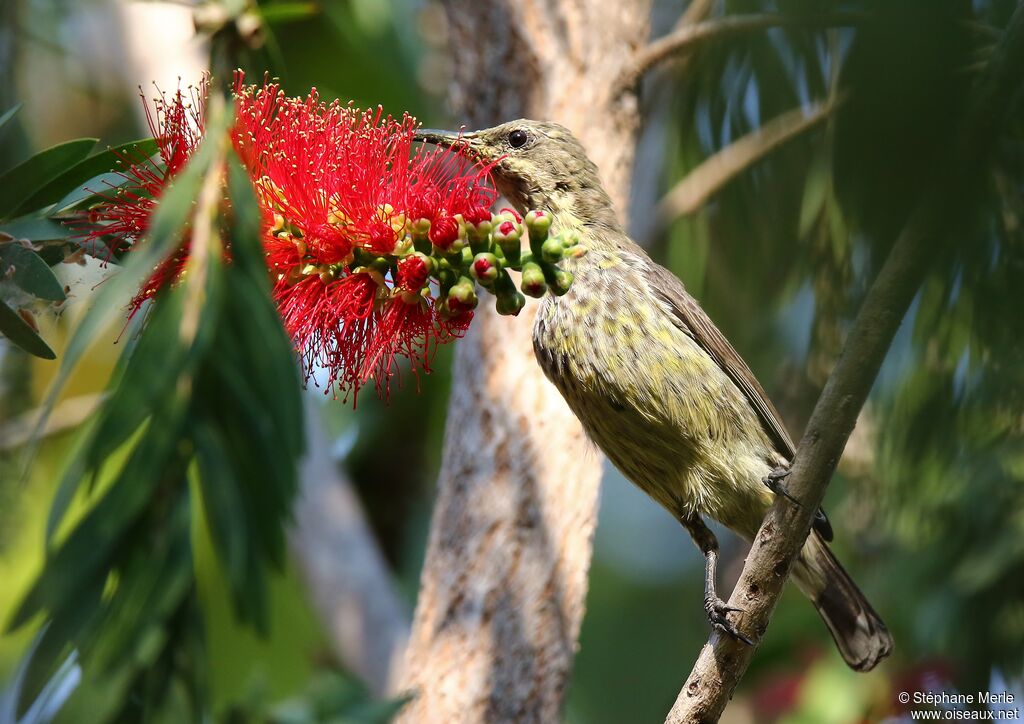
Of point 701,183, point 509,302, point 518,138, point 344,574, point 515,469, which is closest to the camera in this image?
point 509,302

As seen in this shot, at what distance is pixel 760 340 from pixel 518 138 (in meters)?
1.82

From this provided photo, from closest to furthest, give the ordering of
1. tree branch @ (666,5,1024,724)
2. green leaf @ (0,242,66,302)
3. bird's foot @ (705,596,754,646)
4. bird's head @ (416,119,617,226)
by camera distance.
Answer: tree branch @ (666,5,1024,724) → green leaf @ (0,242,66,302) → bird's foot @ (705,596,754,646) → bird's head @ (416,119,617,226)

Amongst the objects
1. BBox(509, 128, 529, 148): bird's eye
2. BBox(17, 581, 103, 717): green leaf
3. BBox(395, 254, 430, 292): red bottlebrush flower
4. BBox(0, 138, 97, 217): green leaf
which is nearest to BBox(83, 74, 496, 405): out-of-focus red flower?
BBox(395, 254, 430, 292): red bottlebrush flower

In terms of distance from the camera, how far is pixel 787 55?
184 centimetres

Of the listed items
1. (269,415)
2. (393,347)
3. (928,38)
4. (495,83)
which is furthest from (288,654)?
(928,38)

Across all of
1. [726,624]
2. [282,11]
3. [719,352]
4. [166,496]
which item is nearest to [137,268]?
[166,496]

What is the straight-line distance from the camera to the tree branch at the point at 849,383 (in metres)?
1.38

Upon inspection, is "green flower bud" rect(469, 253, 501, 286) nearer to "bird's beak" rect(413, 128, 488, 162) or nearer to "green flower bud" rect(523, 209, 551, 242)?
"green flower bud" rect(523, 209, 551, 242)

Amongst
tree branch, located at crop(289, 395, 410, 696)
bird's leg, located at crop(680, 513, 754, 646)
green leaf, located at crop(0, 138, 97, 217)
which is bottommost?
tree branch, located at crop(289, 395, 410, 696)

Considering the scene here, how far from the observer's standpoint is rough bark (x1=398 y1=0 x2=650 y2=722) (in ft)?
11.6

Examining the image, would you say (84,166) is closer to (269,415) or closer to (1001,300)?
(269,415)

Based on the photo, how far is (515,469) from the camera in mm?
3703

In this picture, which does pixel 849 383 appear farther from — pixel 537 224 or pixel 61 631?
pixel 61 631

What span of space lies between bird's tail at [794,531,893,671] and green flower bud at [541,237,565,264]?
6.16ft
